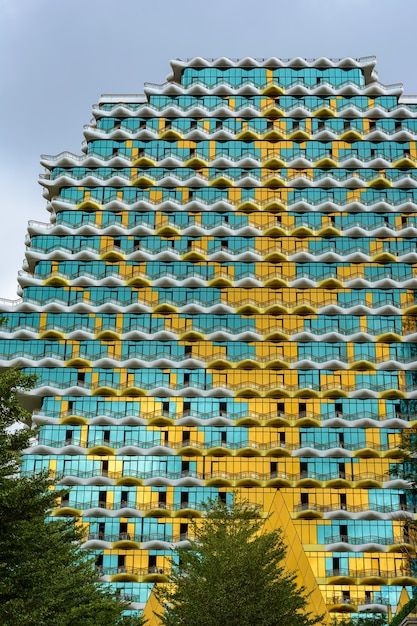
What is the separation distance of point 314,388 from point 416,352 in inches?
399

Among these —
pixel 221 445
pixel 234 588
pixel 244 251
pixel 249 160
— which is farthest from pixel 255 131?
pixel 234 588

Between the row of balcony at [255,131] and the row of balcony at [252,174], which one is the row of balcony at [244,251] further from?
the row of balcony at [255,131]

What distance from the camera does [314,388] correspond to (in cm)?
8750

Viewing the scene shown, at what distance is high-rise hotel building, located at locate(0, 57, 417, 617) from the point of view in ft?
271

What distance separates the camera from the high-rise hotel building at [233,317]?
82.7 metres

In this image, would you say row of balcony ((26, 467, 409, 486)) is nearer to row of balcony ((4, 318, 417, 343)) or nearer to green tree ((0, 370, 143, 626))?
row of balcony ((4, 318, 417, 343))

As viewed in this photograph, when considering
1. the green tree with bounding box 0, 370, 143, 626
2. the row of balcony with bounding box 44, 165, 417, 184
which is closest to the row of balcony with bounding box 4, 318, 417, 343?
the row of balcony with bounding box 44, 165, 417, 184

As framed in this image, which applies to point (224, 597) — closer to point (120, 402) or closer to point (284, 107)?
point (120, 402)

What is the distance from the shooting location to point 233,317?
90.9 m

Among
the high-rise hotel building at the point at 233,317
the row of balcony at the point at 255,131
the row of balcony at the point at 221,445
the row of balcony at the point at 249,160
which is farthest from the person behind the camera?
the row of balcony at the point at 255,131

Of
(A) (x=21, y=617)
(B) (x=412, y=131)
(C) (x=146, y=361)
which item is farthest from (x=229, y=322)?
(A) (x=21, y=617)

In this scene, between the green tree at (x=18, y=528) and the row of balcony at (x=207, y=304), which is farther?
the row of balcony at (x=207, y=304)

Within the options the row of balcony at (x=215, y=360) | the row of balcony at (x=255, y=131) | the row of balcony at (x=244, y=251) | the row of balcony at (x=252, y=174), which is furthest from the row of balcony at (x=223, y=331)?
the row of balcony at (x=255, y=131)

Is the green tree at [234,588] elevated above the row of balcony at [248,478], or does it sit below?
below
